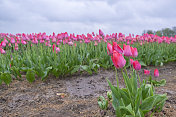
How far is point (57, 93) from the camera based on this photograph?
276 centimetres

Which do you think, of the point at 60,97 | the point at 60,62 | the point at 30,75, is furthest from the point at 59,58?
the point at 60,97

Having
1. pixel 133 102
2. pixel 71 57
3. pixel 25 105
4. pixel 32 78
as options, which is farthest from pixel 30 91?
pixel 133 102

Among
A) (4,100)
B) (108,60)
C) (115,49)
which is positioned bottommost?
(4,100)

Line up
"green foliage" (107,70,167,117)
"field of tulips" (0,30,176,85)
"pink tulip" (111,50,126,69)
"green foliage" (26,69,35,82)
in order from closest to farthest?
"pink tulip" (111,50,126,69) < "green foliage" (107,70,167,117) < "green foliage" (26,69,35,82) < "field of tulips" (0,30,176,85)

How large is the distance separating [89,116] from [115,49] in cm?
81

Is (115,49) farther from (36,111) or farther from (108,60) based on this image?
(108,60)

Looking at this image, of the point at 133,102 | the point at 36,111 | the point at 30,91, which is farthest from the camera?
the point at 30,91

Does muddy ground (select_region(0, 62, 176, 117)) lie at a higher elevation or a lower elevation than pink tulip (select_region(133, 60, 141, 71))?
lower

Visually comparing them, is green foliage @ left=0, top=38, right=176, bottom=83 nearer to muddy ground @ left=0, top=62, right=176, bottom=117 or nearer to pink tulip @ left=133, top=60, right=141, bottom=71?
muddy ground @ left=0, top=62, right=176, bottom=117

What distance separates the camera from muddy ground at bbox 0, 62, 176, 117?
6.55ft

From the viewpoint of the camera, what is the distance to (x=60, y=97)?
8.54 feet

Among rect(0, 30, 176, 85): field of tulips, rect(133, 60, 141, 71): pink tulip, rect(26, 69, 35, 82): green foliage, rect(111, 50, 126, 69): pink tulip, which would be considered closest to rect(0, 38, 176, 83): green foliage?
rect(0, 30, 176, 85): field of tulips

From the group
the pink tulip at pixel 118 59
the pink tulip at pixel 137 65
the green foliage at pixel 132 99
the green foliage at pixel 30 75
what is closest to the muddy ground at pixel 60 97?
the green foliage at pixel 30 75

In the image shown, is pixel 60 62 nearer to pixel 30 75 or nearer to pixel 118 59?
pixel 30 75
